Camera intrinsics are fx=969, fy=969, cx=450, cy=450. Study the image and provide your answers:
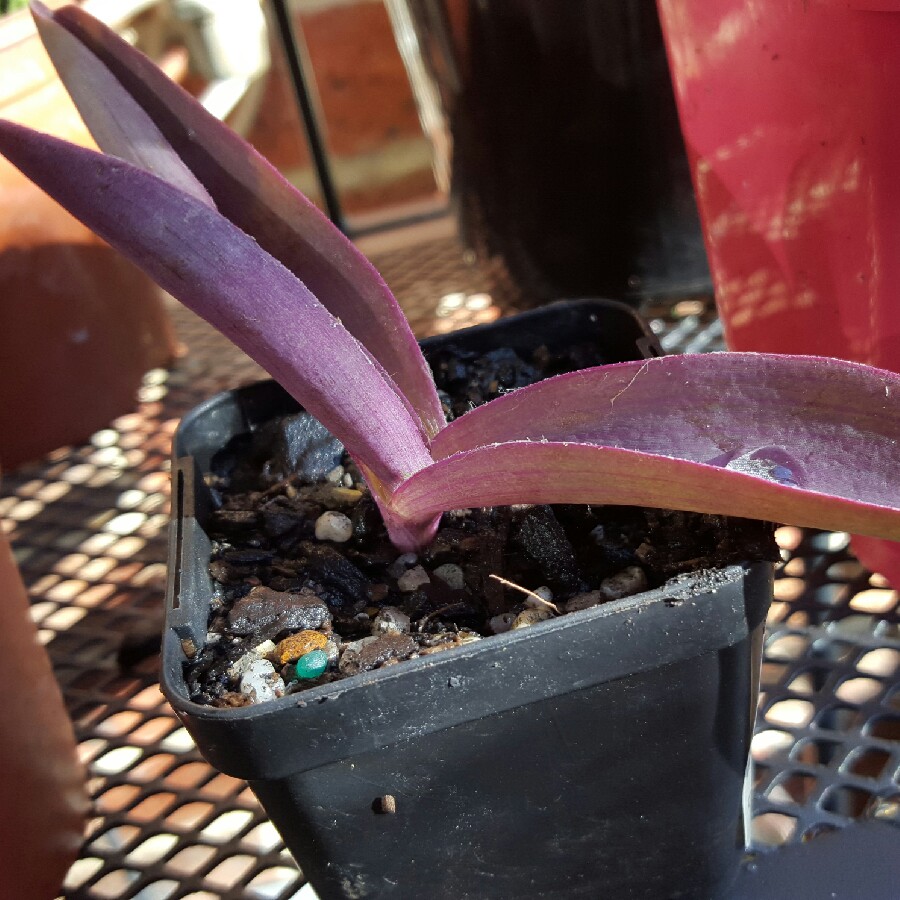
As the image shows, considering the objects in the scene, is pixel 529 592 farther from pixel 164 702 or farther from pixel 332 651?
pixel 164 702

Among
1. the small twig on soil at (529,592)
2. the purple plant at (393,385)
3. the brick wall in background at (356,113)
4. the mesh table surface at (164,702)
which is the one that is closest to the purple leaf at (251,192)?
the purple plant at (393,385)

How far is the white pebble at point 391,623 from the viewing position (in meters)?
0.36

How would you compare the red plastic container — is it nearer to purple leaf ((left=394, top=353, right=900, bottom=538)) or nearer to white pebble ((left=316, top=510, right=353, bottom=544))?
purple leaf ((left=394, top=353, right=900, bottom=538))

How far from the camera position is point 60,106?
24.3 inches

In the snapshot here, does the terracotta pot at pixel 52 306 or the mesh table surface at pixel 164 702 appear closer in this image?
the mesh table surface at pixel 164 702

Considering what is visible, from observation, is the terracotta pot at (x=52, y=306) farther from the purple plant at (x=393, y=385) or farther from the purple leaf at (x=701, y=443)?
the purple leaf at (x=701, y=443)

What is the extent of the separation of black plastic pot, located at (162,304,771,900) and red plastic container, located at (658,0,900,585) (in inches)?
7.6

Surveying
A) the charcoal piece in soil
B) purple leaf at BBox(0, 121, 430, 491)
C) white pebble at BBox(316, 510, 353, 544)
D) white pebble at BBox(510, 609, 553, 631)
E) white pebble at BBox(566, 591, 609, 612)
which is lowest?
white pebble at BBox(510, 609, 553, 631)

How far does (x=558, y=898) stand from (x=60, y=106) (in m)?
0.55

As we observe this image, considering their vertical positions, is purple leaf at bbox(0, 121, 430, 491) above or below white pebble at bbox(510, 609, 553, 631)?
above

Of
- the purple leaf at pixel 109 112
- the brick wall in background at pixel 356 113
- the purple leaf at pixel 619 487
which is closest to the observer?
the purple leaf at pixel 619 487

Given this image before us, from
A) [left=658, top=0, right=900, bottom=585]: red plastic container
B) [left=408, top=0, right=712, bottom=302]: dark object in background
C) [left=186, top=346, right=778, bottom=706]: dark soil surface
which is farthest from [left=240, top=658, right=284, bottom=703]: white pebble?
[left=408, top=0, right=712, bottom=302]: dark object in background

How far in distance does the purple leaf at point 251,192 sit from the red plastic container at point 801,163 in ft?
0.66

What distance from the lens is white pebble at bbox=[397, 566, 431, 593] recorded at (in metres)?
0.38
